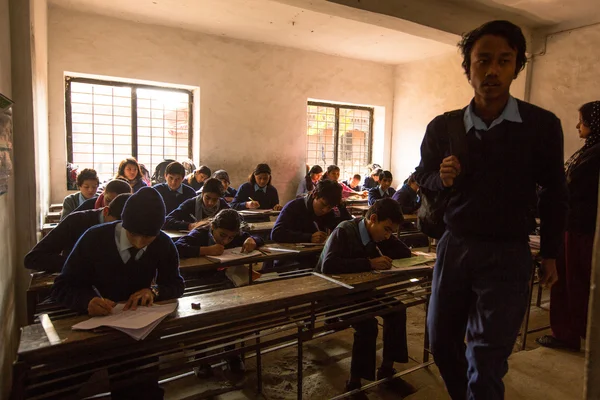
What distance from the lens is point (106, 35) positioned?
575 centimetres

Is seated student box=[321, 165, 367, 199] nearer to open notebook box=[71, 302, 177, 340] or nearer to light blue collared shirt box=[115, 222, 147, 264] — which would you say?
light blue collared shirt box=[115, 222, 147, 264]

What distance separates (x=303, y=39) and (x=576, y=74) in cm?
402

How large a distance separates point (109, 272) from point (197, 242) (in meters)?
1.10

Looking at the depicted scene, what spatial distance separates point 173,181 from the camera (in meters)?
4.20

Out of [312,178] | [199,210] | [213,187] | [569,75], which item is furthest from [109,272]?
[569,75]

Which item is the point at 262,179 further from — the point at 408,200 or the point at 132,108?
the point at 132,108

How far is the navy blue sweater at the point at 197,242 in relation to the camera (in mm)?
2662

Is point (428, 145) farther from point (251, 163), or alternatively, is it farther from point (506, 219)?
point (251, 163)

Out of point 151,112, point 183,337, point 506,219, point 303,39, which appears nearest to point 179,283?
point 183,337

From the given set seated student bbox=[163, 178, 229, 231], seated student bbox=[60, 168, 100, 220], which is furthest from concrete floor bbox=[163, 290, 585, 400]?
seated student bbox=[60, 168, 100, 220]

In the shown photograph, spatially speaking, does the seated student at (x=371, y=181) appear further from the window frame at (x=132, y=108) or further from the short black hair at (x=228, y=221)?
the short black hair at (x=228, y=221)

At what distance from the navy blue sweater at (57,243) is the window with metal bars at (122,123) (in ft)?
13.4

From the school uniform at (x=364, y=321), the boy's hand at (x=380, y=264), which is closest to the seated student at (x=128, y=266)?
the school uniform at (x=364, y=321)

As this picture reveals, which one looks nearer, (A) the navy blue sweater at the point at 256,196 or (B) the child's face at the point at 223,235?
(B) the child's face at the point at 223,235
